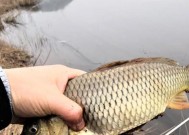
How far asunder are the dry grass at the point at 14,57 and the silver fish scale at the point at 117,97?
685 cm

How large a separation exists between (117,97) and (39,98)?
52 centimetres

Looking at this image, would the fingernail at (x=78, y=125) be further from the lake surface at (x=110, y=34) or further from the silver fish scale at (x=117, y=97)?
the lake surface at (x=110, y=34)

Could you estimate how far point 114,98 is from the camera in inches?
97.4

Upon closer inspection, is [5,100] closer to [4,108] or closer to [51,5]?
[4,108]

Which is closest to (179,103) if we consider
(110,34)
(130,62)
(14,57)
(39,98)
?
(130,62)

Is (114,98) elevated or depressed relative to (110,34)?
elevated

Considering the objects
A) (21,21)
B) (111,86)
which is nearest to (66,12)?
(21,21)

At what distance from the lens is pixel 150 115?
8.38ft

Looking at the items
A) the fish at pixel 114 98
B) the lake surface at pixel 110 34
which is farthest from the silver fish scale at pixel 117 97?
the lake surface at pixel 110 34

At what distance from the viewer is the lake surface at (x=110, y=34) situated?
30.1 ft

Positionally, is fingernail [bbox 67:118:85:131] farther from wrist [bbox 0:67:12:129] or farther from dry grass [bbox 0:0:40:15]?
dry grass [bbox 0:0:40:15]

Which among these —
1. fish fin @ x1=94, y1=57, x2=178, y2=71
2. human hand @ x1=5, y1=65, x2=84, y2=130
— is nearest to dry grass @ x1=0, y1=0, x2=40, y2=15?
fish fin @ x1=94, y1=57, x2=178, y2=71

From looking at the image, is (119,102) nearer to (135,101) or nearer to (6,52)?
(135,101)

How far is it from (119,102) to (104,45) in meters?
7.89
